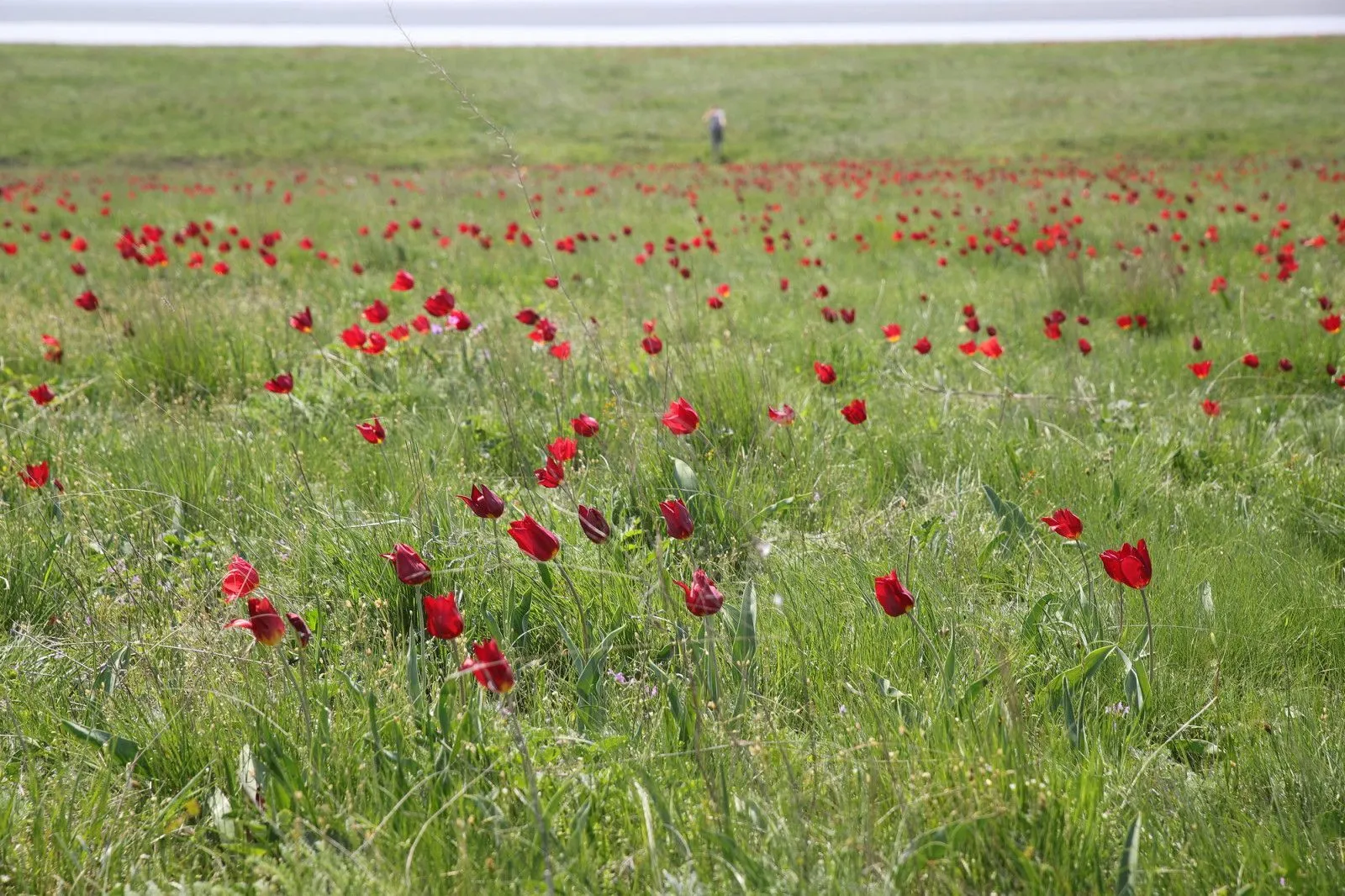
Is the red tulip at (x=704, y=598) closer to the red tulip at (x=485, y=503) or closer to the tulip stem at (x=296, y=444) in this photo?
the red tulip at (x=485, y=503)

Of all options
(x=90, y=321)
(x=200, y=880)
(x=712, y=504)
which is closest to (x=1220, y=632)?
(x=712, y=504)

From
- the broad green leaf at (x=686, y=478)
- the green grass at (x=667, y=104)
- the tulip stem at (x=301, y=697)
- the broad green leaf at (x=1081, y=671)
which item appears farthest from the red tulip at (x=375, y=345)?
the green grass at (x=667, y=104)

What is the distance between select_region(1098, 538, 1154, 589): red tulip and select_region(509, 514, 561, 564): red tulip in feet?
2.99

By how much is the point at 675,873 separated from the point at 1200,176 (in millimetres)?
13203

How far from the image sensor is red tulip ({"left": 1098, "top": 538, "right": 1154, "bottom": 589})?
1487mm

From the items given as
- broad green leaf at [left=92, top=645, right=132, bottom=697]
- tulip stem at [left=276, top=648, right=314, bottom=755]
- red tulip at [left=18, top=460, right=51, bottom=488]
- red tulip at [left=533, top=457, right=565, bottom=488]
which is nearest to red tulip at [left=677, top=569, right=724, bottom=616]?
red tulip at [left=533, top=457, right=565, bottom=488]

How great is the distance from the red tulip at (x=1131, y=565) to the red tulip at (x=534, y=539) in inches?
35.9

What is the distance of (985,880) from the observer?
4.12 ft

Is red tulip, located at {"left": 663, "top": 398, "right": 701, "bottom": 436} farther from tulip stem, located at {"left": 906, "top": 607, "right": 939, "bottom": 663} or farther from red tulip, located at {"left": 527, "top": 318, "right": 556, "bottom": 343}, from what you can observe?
red tulip, located at {"left": 527, "top": 318, "right": 556, "bottom": 343}

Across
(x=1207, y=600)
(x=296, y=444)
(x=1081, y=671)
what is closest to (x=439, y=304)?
(x=296, y=444)

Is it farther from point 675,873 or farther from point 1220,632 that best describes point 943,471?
point 675,873

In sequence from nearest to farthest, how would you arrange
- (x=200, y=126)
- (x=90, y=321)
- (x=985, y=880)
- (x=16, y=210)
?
1. (x=985, y=880)
2. (x=90, y=321)
3. (x=16, y=210)
4. (x=200, y=126)

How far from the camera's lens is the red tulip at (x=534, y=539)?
4.59 ft

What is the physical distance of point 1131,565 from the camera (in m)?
1.51
